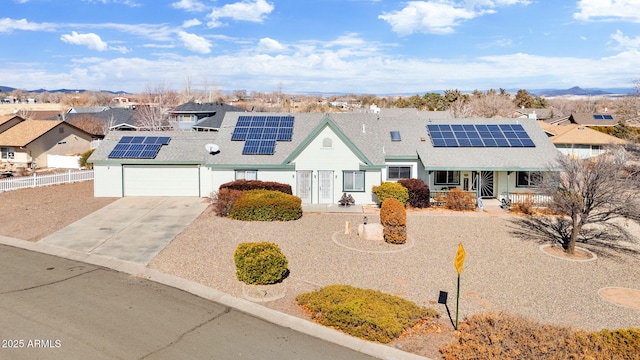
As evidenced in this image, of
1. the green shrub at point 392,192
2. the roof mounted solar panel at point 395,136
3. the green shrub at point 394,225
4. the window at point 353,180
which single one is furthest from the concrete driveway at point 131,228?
→ the roof mounted solar panel at point 395,136

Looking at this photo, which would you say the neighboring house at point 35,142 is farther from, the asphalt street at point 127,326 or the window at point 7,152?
the asphalt street at point 127,326

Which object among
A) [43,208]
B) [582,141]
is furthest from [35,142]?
[582,141]

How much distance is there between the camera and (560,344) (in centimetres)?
1012

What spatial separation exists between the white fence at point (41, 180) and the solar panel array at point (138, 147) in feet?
24.2

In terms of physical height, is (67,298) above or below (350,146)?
below

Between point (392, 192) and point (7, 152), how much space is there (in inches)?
1619

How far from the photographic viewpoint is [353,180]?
27.9 metres

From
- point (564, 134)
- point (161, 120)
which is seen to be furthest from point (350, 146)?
point (161, 120)

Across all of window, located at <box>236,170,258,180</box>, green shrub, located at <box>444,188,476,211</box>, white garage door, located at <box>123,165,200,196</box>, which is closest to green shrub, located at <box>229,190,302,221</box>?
window, located at <box>236,170,258,180</box>

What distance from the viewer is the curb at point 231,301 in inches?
431

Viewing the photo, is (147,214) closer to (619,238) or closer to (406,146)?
(406,146)

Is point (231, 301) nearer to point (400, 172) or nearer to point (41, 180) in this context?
point (400, 172)

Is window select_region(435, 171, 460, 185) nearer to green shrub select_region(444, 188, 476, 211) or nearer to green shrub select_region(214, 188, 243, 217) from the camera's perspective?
green shrub select_region(444, 188, 476, 211)

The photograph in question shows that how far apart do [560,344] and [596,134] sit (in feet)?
152
